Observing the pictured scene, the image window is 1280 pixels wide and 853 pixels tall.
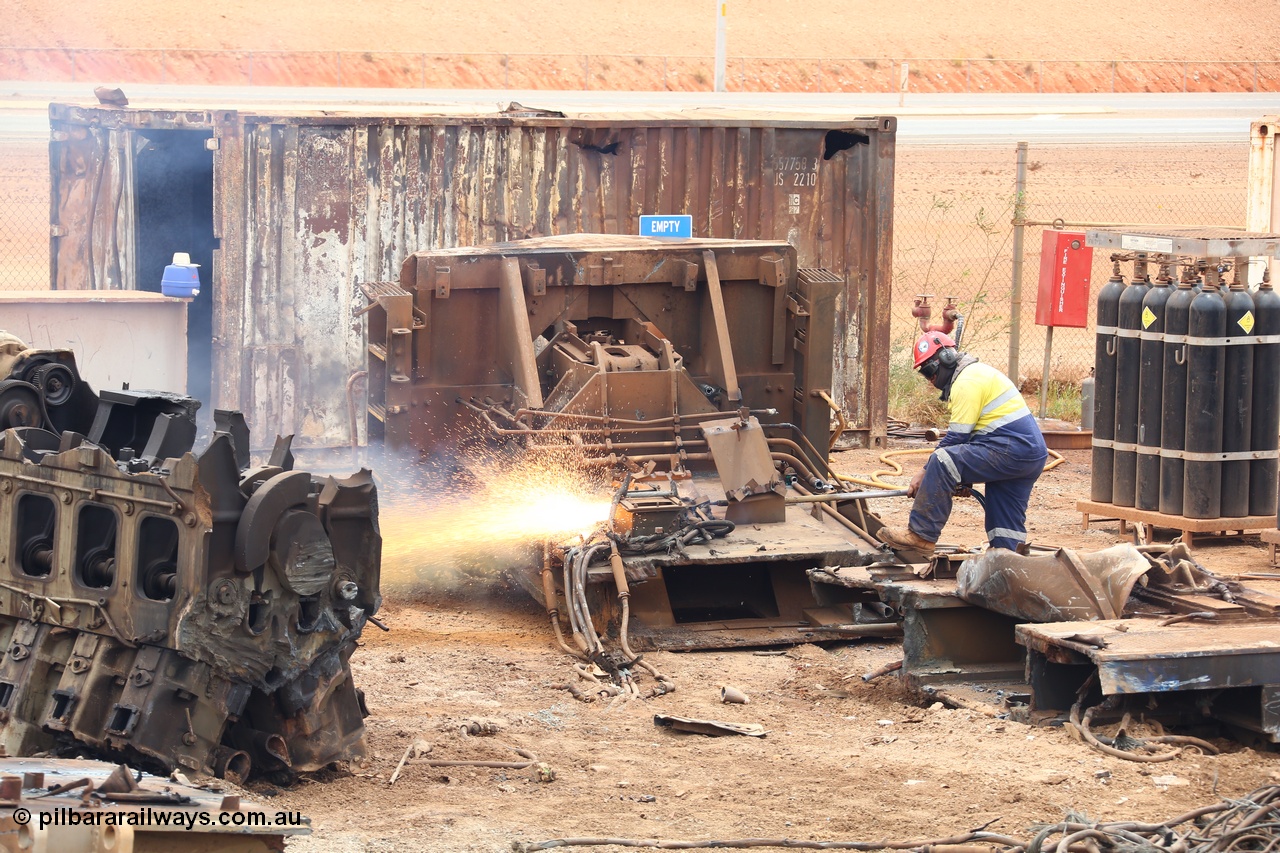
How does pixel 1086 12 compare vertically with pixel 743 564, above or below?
above

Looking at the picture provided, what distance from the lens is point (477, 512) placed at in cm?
1000

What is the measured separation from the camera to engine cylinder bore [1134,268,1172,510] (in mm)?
11305

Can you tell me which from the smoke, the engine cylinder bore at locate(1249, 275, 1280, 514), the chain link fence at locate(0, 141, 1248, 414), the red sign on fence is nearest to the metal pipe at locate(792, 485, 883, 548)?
the smoke

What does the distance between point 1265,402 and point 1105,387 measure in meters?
1.07

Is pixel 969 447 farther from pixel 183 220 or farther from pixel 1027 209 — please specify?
pixel 1027 209

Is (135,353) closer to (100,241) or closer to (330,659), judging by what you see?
(100,241)

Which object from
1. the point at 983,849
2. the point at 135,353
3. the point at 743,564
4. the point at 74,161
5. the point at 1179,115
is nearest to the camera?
the point at 983,849

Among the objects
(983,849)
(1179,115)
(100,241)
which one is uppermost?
(1179,115)

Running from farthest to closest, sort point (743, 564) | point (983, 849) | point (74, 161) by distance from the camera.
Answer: point (74, 161), point (743, 564), point (983, 849)

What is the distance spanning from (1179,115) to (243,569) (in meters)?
39.2

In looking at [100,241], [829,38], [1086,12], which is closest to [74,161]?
[100,241]

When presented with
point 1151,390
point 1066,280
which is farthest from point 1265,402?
point 1066,280

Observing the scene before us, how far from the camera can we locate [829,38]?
66188mm

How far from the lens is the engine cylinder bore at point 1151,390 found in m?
Result: 11.3
